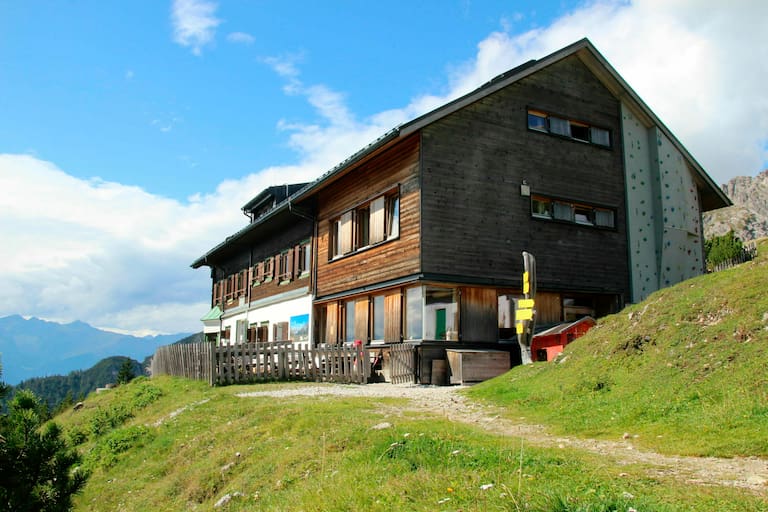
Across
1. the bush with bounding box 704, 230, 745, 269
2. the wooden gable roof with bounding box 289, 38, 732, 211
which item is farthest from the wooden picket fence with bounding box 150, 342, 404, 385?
the bush with bounding box 704, 230, 745, 269

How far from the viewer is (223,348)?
1939cm

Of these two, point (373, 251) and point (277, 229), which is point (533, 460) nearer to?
point (373, 251)

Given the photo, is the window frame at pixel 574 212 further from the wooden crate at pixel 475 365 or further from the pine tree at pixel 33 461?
the pine tree at pixel 33 461

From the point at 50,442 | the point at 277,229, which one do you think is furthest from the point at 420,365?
the point at 277,229

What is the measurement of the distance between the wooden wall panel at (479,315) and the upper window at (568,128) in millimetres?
5883

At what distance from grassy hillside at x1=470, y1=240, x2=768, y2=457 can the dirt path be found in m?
0.32

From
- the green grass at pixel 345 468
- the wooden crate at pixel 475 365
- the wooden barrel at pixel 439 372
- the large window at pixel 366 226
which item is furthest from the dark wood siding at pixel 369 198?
the green grass at pixel 345 468

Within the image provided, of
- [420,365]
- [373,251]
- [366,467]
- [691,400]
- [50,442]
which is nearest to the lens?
[50,442]

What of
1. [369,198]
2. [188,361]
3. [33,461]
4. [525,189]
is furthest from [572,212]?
[33,461]

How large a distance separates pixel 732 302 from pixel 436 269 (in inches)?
355

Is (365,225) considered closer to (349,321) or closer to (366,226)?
(366,226)

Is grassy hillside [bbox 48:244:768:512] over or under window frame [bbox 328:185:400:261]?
under

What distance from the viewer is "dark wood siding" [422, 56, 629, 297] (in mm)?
18844

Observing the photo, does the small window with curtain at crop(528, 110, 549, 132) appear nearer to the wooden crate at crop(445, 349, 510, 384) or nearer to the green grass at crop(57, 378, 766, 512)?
the wooden crate at crop(445, 349, 510, 384)
